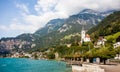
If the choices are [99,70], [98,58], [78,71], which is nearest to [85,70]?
[78,71]

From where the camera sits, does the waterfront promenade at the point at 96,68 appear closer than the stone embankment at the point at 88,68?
Yes

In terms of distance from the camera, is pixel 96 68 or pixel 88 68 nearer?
pixel 96 68

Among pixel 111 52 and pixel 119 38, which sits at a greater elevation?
pixel 119 38

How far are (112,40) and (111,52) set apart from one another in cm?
6908

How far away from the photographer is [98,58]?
106 m

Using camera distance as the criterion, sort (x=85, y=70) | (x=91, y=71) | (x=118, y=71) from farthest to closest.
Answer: (x=85, y=70)
(x=91, y=71)
(x=118, y=71)

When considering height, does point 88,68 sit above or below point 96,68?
below

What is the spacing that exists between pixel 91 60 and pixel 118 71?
210 feet

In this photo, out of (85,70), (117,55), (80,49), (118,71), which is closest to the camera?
(118,71)

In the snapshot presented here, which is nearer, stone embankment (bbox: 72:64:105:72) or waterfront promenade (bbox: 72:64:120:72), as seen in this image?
waterfront promenade (bbox: 72:64:120:72)

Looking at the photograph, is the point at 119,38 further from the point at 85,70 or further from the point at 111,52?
the point at 85,70

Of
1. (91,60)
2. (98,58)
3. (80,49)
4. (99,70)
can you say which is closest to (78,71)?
Answer: (99,70)

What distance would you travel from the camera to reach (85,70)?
7381cm

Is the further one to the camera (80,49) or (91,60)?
(80,49)
